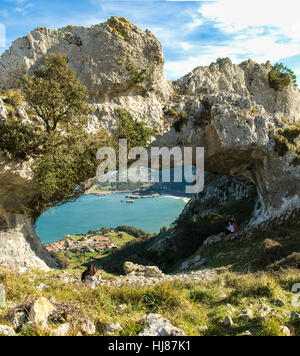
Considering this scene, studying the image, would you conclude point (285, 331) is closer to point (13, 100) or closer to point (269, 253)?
point (269, 253)

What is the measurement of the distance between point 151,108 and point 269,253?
9.40 meters

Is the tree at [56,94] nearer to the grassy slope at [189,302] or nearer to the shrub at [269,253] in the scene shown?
the grassy slope at [189,302]

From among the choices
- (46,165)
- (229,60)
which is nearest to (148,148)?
(46,165)

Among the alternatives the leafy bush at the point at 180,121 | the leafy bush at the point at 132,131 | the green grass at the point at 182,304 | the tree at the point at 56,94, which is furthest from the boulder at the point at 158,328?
the leafy bush at the point at 180,121

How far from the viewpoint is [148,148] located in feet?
44.9

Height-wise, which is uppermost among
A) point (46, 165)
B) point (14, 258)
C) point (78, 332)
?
point (46, 165)

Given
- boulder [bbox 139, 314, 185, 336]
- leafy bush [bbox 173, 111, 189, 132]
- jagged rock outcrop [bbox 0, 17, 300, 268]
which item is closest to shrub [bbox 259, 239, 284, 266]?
jagged rock outcrop [bbox 0, 17, 300, 268]

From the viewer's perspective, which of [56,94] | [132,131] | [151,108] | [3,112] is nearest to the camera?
[56,94]

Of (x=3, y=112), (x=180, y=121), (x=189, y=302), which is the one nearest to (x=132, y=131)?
(x=180, y=121)

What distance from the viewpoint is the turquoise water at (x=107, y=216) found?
7519 cm

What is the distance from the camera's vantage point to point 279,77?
62.2ft
